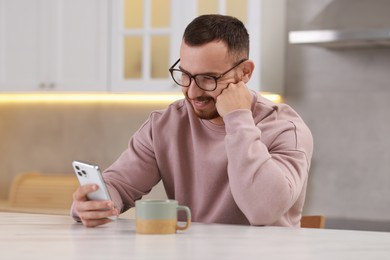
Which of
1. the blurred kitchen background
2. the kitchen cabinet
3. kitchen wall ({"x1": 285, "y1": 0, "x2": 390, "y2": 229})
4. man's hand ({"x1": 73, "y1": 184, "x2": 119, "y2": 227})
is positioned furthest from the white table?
the kitchen cabinet

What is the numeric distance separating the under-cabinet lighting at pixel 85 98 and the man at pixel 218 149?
1778mm

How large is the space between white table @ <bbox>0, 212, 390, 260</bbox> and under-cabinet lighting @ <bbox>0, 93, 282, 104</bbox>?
7.42ft

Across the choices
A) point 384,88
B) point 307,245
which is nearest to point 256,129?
point 307,245

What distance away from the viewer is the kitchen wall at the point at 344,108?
3.85m

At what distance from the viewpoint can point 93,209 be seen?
1.98 meters

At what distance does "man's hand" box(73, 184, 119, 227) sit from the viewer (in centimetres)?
197

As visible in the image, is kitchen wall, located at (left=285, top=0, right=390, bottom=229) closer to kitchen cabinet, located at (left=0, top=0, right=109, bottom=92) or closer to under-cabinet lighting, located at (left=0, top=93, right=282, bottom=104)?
under-cabinet lighting, located at (left=0, top=93, right=282, bottom=104)

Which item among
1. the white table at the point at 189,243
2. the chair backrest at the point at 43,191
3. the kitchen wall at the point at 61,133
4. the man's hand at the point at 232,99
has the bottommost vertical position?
the chair backrest at the point at 43,191

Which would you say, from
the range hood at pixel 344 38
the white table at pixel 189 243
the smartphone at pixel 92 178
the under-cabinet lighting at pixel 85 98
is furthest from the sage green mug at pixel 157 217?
the under-cabinet lighting at pixel 85 98

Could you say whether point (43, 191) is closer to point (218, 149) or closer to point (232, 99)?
point (218, 149)

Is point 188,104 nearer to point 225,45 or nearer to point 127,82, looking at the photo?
point 225,45

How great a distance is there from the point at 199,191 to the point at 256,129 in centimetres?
30

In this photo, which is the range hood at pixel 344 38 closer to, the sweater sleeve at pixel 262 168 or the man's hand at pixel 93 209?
the sweater sleeve at pixel 262 168

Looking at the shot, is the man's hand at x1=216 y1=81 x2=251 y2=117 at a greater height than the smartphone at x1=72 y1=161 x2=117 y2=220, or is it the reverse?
the man's hand at x1=216 y1=81 x2=251 y2=117
